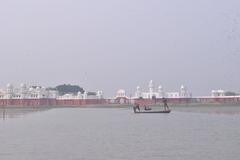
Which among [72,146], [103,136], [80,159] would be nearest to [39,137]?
[103,136]

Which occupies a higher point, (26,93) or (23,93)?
(26,93)

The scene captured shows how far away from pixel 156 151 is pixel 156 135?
925cm

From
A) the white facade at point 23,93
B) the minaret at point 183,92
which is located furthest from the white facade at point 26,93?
the minaret at point 183,92

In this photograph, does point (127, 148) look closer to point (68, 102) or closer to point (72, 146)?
point (72, 146)

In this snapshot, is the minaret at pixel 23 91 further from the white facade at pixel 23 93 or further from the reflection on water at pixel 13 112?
the reflection on water at pixel 13 112

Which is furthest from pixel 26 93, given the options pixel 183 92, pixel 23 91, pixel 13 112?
pixel 13 112

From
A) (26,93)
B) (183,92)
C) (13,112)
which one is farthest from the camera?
(26,93)

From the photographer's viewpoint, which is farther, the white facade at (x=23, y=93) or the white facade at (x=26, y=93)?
the white facade at (x=26, y=93)

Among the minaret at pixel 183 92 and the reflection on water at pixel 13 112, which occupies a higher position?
the minaret at pixel 183 92

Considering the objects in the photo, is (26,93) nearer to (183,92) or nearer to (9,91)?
(9,91)

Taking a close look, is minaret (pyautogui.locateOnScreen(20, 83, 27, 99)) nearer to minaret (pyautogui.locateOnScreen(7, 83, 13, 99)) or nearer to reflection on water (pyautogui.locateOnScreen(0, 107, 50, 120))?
minaret (pyautogui.locateOnScreen(7, 83, 13, 99))

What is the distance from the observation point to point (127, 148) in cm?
2884

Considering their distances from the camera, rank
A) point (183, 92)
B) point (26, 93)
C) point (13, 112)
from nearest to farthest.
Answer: point (13, 112) < point (183, 92) < point (26, 93)

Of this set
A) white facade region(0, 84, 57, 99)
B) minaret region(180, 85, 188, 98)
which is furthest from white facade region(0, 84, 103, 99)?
minaret region(180, 85, 188, 98)
